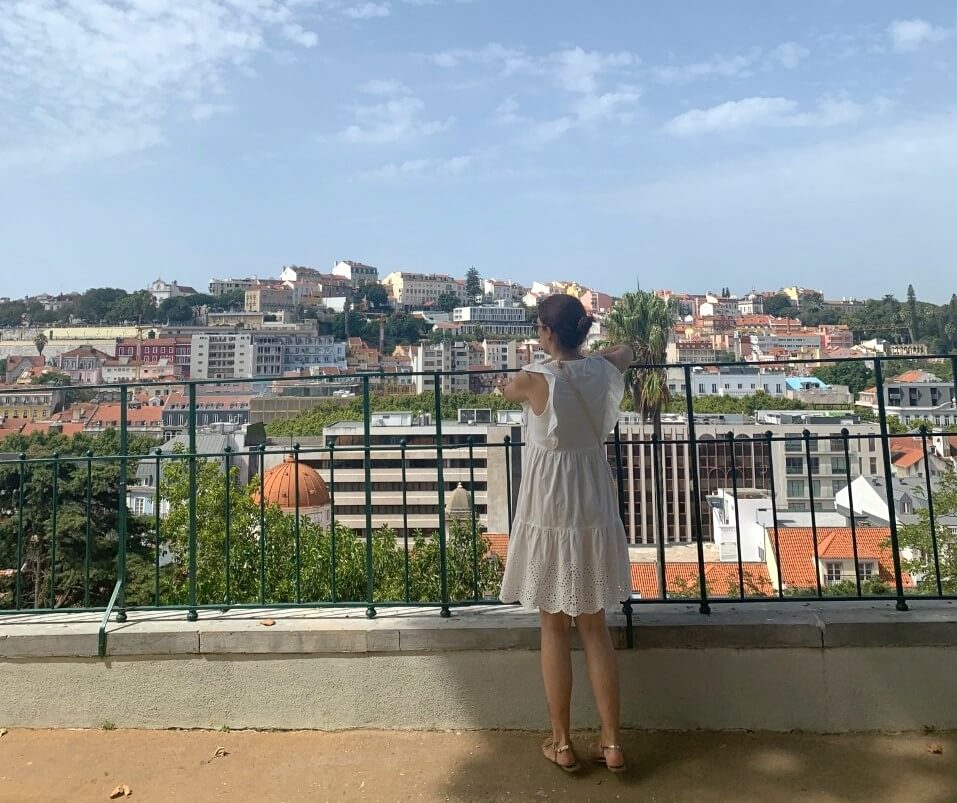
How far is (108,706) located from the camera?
116 inches

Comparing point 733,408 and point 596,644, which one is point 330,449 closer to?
point 596,644

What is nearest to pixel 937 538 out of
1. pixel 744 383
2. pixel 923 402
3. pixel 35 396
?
pixel 923 402

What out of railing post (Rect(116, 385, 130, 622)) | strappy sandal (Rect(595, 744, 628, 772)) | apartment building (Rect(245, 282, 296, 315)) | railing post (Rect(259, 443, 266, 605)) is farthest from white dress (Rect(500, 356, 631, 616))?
apartment building (Rect(245, 282, 296, 315))

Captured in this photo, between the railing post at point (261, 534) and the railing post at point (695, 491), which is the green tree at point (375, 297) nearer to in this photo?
the railing post at point (261, 534)

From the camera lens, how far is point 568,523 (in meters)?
2.36

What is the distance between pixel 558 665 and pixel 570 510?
0.55 metres

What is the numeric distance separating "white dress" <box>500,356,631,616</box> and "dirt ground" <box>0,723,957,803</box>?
672 millimetres

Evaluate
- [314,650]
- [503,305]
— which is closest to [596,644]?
[314,650]

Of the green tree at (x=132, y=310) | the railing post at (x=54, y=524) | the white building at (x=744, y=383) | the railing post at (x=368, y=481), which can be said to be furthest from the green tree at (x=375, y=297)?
the railing post at (x=368, y=481)

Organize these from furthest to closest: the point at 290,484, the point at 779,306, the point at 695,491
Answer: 1. the point at 779,306
2. the point at 290,484
3. the point at 695,491

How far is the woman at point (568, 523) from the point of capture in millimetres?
2355

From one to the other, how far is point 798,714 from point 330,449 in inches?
84.5

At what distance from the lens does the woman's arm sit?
251 centimetres

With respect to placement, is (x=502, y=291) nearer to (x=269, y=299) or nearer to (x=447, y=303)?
(x=447, y=303)
